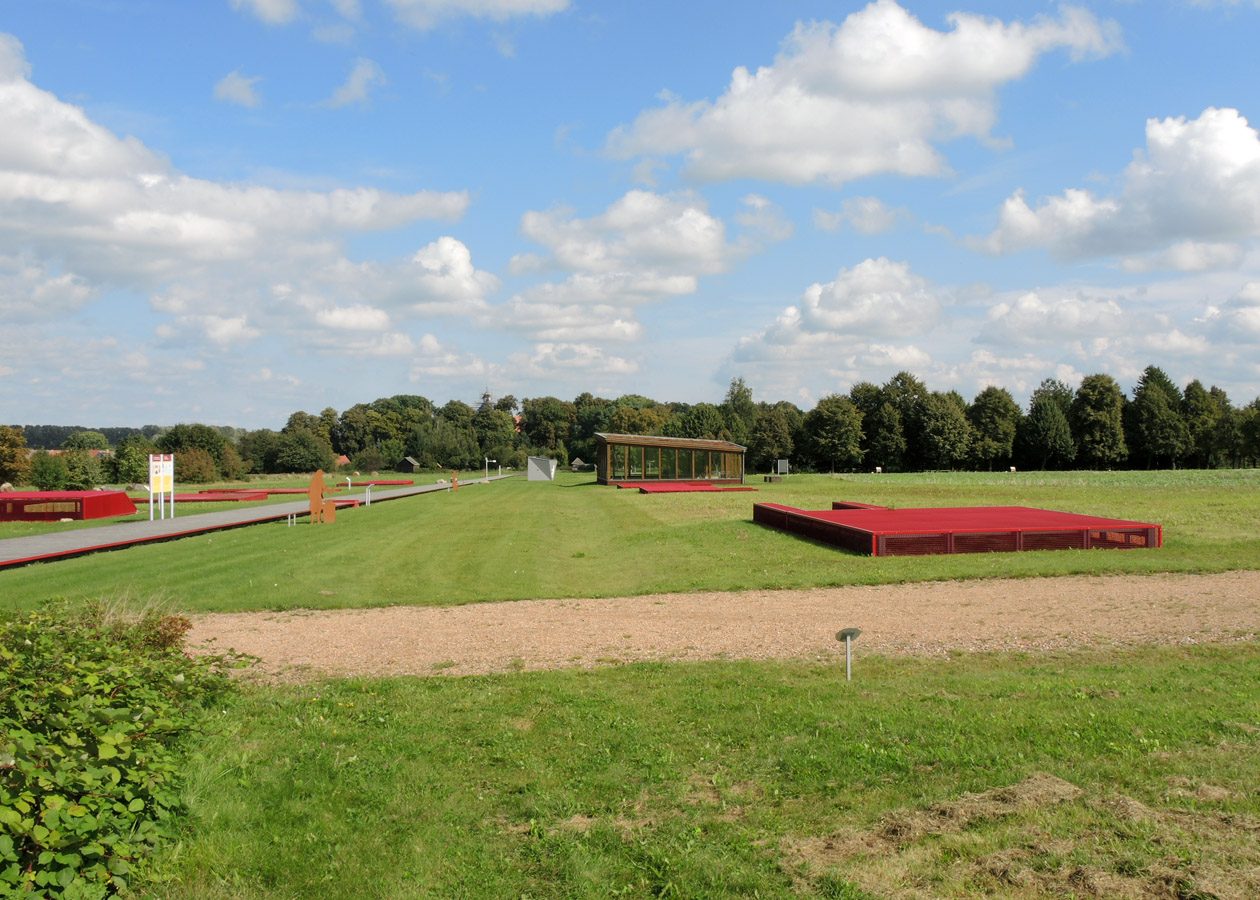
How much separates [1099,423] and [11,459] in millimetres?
96390

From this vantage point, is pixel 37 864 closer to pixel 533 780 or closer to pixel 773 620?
pixel 533 780

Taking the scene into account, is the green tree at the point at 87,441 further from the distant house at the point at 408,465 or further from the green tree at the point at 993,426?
the green tree at the point at 993,426

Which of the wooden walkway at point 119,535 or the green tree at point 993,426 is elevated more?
the green tree at point 993,426

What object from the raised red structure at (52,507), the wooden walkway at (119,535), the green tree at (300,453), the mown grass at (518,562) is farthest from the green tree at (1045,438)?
the raised red structure at (52,507)

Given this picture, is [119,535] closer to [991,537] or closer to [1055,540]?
[991,537]

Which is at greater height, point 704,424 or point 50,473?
point 704,424

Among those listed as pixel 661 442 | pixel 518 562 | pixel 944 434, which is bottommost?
pixel 518 562

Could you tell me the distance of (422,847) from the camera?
5.16 meters

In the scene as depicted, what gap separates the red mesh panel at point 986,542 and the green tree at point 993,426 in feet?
260

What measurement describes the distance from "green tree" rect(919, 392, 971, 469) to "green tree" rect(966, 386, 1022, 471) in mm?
1805

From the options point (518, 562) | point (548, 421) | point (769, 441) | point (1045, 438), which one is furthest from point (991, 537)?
point (548, 421)

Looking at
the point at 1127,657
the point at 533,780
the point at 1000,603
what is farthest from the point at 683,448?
the point at 533,780

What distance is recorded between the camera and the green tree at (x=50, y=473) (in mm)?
60688

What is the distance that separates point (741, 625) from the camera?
40.1 feet
